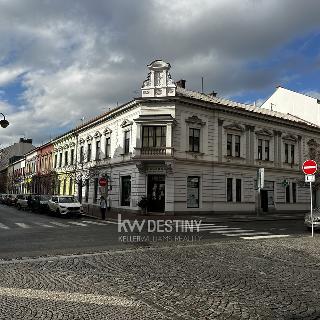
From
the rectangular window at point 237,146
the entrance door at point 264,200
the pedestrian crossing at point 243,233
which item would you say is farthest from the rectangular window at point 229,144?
the pedestrian crossing at point 243,233

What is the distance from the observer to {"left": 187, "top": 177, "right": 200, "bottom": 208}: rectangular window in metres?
30.7

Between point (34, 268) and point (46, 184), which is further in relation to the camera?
point (46, 184)

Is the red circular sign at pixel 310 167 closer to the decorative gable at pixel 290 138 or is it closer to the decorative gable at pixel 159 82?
the decorative gable at pixel 159 82

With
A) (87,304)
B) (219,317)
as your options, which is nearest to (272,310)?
(219,317)

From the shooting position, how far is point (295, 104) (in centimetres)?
4609

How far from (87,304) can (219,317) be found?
2036 millimetres

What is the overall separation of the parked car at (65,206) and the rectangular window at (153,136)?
716 cm

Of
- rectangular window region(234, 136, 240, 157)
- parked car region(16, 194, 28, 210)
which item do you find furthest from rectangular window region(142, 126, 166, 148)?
parked car region(16, 194, 28, 210)

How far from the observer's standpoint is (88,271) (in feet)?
27.3

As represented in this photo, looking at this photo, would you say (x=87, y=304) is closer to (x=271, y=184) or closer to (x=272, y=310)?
(x=272, y=310)

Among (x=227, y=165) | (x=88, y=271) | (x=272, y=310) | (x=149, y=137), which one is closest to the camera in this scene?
(x=272, y=310)

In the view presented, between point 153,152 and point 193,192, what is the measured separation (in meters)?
4.84

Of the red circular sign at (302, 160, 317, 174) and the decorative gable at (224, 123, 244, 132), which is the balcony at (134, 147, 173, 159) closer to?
the decorative gable at (224, 123, 244, 132)

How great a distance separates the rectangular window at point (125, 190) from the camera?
1262 inches
